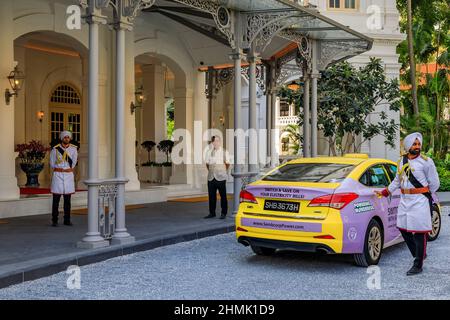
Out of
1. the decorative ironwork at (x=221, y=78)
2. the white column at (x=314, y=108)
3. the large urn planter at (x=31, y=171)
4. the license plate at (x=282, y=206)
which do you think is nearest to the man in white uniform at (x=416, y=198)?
the license plate at (x=282, y=206)

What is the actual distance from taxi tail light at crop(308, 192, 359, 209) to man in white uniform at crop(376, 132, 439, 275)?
2.34 feet

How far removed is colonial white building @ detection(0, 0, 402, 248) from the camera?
8938 mm

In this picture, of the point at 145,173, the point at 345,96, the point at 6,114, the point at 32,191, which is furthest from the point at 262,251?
the point at 145,173

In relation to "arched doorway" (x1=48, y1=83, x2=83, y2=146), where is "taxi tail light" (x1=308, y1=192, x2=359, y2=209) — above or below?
below

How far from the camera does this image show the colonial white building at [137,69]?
8938 mm

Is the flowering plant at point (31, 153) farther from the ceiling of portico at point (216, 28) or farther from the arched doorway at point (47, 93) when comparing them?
the ceiling of portico at point (216, 28)

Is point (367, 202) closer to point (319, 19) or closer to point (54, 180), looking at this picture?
point (54, 180)

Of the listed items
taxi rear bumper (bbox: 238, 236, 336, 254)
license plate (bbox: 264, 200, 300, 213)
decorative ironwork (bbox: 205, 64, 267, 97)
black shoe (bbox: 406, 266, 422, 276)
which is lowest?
black shoe (bbox: 406, 266, 422, 276)

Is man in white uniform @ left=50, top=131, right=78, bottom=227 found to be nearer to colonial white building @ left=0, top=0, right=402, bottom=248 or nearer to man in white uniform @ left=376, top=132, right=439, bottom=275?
colonial white building @ left=0, top=0, right=402, bottom=248

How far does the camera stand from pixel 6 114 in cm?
1192

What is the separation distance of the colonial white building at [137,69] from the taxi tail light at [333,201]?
325 centimetres

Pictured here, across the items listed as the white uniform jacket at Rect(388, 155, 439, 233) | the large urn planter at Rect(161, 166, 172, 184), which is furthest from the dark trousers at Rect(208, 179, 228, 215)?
the large urn planter at Rect(161, 166, 172, 184)

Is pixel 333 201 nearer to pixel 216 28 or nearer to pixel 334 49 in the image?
pixel 216 28
